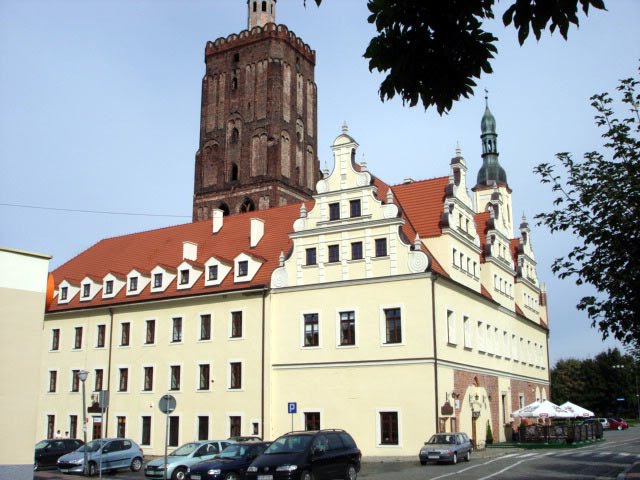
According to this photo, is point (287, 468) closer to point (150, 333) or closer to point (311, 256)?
point (311, 256)

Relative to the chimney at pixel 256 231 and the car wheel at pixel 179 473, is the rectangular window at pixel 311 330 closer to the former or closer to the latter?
the chimney at pixel 256 231

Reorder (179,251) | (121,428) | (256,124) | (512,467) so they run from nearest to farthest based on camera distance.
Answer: (512,467) → (121,428) → (179,251) → (256,124)

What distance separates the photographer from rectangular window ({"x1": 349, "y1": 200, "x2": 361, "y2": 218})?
3667 centimetres

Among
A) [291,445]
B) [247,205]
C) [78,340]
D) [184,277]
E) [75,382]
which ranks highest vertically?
[247,205]

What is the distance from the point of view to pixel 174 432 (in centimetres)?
3981

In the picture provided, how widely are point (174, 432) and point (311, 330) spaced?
32.2 ft

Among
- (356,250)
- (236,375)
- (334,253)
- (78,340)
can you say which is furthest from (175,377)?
(356,250)

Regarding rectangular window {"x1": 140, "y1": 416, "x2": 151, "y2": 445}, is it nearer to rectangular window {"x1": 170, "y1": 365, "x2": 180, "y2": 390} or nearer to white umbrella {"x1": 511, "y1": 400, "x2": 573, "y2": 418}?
rectangular window {"x1": 170, "y1": 365, "x2": 180, "y2": 390}

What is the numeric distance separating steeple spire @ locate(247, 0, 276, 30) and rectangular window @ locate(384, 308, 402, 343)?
161ft

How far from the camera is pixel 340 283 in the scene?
36.4 metres

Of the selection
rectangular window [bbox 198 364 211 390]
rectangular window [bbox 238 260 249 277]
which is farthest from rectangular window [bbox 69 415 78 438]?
rectangular window [bbox 238 260 249 277]

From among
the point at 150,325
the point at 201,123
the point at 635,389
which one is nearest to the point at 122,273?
the point at 150,325

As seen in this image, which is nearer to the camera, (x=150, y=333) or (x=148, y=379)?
(x=148, y=379)

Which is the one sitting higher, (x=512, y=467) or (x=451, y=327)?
(x=451, y=327)
